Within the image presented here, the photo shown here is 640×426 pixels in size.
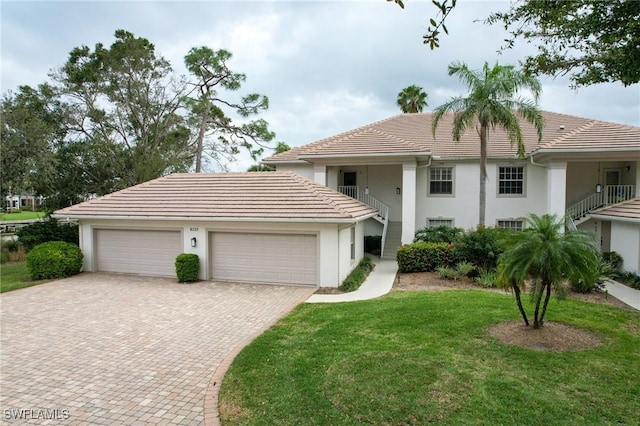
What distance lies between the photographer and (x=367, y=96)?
21.5 metres

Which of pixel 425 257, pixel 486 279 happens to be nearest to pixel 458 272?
pixel 486 279

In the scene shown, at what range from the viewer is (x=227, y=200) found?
1504 cm

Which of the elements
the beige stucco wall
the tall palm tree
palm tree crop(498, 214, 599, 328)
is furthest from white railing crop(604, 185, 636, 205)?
palm tree crop(498, 214, 599, 328)

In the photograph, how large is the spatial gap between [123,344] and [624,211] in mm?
17276

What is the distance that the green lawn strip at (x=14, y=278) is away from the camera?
1362 centimetres

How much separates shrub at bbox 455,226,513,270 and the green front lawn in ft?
16.8

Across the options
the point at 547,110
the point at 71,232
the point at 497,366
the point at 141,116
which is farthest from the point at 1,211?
the point at 547,110

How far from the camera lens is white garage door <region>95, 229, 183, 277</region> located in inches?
591

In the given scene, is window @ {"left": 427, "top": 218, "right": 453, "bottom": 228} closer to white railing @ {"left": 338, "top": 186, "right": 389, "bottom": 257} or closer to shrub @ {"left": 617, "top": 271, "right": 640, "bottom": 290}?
white railing @ {"left": 338, "top": 186, "right": 389, "bottom": 257}

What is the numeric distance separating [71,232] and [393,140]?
17.8m

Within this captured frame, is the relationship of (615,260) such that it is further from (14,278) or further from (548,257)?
(14,278)

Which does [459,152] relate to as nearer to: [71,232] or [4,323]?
[4,323]

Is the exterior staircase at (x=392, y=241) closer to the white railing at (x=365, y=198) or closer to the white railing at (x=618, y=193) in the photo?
the white railing at (x=365, y=198)

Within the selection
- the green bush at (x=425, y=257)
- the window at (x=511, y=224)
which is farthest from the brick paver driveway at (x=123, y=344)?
the window at (x=511, y=224)
